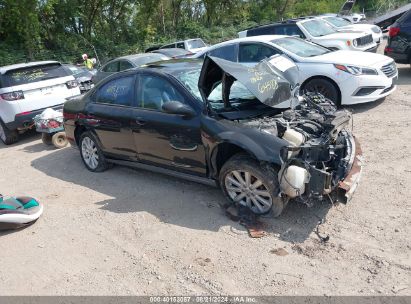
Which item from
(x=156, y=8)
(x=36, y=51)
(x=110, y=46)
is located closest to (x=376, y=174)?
(x=36, y=51)

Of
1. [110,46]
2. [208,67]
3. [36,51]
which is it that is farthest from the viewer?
[110,46]

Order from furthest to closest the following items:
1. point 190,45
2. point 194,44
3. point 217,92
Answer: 1. point 194,44
2. point 190,45
3. point 217,92

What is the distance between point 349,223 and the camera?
403cm

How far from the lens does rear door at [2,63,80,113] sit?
853cm

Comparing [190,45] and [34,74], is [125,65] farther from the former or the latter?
[190,45]

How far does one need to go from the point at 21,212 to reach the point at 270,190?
297 centimetres

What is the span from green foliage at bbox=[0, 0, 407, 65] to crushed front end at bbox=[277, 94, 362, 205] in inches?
711

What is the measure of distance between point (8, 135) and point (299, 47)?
6715mm

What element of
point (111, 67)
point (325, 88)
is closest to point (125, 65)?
point (111, 67)

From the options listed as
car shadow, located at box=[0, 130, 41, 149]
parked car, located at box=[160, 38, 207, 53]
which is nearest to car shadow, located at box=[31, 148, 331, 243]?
car shadow, located at box=[0, 130, 41, 149]

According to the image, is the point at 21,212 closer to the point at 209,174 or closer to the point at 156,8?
the point at 209,174

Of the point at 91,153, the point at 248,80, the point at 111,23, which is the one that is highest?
the point at 111,23

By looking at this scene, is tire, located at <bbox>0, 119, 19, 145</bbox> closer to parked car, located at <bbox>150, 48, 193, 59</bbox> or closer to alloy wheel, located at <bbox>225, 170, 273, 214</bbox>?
parked car, located at <bbox>150, 48, 193, 59</bbox>

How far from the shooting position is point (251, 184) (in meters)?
4.18
